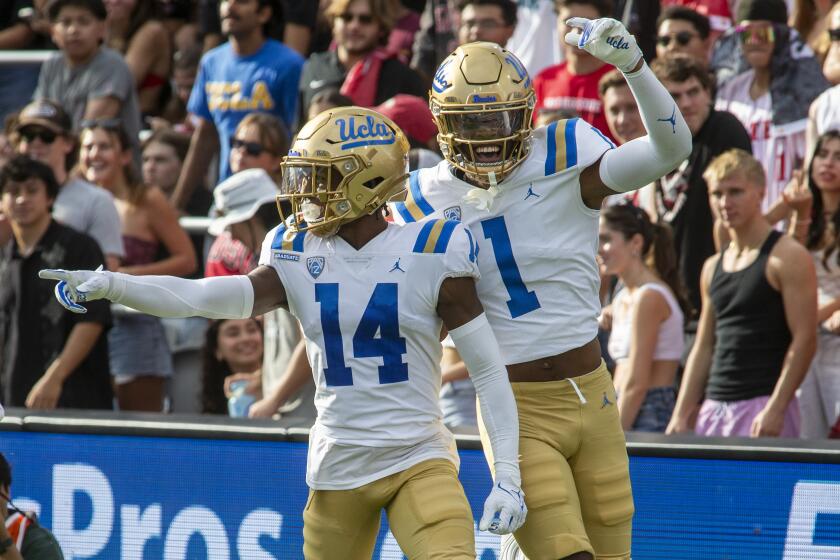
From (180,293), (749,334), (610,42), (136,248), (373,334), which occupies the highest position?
(610,42)

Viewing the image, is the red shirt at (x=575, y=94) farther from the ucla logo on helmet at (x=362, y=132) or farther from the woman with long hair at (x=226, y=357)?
the ucla logo on helmet at (x=362, y=132)

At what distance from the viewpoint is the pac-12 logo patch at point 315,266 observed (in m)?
3.88

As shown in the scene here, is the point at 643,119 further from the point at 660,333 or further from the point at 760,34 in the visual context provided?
the point at 760,34

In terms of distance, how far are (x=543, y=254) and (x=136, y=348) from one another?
137 inches

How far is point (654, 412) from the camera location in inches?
227

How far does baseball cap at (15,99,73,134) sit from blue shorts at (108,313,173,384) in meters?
1.22

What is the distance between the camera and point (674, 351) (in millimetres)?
5820

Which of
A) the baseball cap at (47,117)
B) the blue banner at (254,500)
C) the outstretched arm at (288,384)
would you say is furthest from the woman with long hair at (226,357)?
the baseball cap at (47,117)

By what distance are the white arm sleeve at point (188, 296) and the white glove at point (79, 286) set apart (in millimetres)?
61

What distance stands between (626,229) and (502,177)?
1918 mm

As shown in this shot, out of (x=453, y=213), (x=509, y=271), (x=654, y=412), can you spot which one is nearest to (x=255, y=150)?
(x=654, y=412)

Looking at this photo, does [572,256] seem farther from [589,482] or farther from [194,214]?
[194,214]

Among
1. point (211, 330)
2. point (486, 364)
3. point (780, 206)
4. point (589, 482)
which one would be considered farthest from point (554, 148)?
point (211, 330)

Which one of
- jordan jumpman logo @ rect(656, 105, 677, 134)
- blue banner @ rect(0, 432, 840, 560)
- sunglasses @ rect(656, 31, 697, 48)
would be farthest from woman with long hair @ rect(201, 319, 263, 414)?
jordan jumpman logo @ rect(656, 105, 677, 134)
